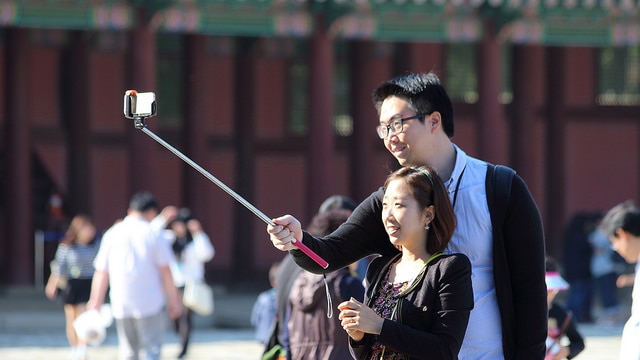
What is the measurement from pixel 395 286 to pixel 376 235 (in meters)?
0.33

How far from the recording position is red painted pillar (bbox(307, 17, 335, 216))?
1570 centimetres

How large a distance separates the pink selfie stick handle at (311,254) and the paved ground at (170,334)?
321 inches

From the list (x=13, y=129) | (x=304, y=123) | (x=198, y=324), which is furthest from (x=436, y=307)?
(x=304, y=123)

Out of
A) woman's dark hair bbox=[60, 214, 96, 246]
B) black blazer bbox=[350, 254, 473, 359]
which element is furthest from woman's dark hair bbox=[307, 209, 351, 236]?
woman's dark hair bbox=[60, 214, 96, 246]

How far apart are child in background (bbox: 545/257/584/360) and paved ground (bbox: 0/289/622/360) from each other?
19.3 feet

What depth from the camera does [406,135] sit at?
3734 mm

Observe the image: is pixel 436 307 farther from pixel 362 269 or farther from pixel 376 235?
pixel 362 269

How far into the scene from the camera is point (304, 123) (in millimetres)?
17719

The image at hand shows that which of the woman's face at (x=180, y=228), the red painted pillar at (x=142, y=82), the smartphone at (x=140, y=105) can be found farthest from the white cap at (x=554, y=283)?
the red painted pillar at (x=142, y=82)

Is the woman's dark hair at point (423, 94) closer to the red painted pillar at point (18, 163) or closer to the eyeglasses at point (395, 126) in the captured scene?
the eyeglasses at point (395, 126)

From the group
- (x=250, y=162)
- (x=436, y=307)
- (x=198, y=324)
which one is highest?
(x=436, y=307)

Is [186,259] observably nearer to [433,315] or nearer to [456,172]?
[456,172]

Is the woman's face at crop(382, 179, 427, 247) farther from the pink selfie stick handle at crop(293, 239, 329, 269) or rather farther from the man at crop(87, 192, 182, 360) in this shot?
the man at crop(87, 192, 182, 360)

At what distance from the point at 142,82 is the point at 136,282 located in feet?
21.2
